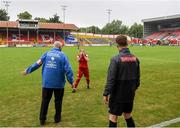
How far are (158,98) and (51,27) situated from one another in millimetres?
81254

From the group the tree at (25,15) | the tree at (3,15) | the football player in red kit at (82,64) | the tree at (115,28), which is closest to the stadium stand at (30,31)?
the tree at (3,15)

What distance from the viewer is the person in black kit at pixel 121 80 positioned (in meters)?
6.27

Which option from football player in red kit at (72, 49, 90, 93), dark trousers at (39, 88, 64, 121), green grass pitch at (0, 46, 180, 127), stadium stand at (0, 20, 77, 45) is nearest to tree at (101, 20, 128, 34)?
stadium stand at (0, 20, 77, 45)

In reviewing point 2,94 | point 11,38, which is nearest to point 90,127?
point 2,94

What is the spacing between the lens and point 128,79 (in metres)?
6.43

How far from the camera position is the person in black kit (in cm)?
627

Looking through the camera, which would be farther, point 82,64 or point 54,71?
point 82,64

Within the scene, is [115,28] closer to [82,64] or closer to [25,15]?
[25,15]

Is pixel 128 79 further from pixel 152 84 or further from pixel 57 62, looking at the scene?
pixel 152 84

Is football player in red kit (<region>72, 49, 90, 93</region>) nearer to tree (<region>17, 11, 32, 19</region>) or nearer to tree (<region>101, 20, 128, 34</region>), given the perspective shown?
tree (<region>17, 11, 32, 19</region>)

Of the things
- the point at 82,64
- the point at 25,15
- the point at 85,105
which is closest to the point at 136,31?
the point at 25,15

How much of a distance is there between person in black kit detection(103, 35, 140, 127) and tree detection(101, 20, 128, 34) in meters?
Answer: 128

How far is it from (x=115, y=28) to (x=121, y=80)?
5165 inches

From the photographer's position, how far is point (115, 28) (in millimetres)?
136500
